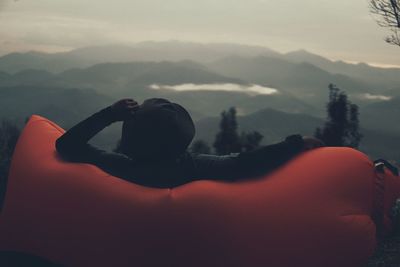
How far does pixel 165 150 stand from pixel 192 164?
18 centimetres

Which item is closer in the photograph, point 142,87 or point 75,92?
point 75,92

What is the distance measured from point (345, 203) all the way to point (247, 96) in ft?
629

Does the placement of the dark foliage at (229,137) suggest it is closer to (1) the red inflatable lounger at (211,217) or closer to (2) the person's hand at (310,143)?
(2) the person's hand at (310,143)

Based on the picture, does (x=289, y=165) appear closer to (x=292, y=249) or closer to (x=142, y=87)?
(x=292, y=249)

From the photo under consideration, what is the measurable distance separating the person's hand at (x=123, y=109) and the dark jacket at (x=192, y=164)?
0.03 metres

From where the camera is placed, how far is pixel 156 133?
291 cm

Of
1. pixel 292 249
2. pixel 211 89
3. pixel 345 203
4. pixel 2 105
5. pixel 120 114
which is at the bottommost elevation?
pixel 292 249

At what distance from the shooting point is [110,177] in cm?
292

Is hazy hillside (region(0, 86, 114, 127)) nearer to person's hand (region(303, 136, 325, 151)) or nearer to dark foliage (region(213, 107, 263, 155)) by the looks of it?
dark foliage (region(213, 107, 263, 155))

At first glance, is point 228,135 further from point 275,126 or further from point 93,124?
point 275,126

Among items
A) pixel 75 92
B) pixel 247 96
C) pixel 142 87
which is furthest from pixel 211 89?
pixel 75 92

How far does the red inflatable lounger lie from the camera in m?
2.64

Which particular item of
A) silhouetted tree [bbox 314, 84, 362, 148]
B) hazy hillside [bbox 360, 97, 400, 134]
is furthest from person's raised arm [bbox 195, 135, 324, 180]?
hazy hillside [bbox 360, 97, 400, 134]

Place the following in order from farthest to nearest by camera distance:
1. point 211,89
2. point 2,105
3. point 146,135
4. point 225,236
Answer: point 211,89, point 2,105, point 146,135, point 225,236
